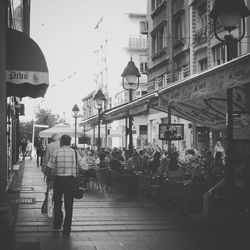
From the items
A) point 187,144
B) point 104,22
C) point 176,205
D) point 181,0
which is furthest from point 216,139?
point 104,22

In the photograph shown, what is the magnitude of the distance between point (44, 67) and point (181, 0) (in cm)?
2241

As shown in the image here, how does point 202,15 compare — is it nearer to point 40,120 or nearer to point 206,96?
point 206,96

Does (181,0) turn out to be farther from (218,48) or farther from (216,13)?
(216,13)

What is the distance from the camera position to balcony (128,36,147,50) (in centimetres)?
5646

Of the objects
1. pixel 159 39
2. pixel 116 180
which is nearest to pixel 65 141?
pixel 116 180

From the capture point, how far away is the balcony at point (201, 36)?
1078 inches

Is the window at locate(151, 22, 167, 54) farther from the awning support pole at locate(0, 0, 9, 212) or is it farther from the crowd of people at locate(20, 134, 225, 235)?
the awning support pole at locate(0, 0, 9, 212)

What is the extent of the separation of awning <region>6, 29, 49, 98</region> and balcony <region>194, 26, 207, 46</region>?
18335mm

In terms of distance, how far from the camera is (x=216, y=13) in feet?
28.9

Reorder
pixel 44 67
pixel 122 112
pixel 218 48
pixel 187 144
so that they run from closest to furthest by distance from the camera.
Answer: pixel 44 67, pixel 122 112, pixel 218 48, pixel 187 144

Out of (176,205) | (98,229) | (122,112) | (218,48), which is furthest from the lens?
(218,48)

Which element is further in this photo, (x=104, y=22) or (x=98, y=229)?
(x=104, y=22)

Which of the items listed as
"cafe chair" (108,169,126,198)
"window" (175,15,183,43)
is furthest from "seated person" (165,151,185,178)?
"window" (175,15,183,43)

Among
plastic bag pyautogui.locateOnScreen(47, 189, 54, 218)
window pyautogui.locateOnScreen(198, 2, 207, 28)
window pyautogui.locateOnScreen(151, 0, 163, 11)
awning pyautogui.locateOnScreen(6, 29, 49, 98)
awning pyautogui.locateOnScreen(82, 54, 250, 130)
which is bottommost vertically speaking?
plastic bag pyautogui.locateOnScreen(47, 189, 54, 218)
